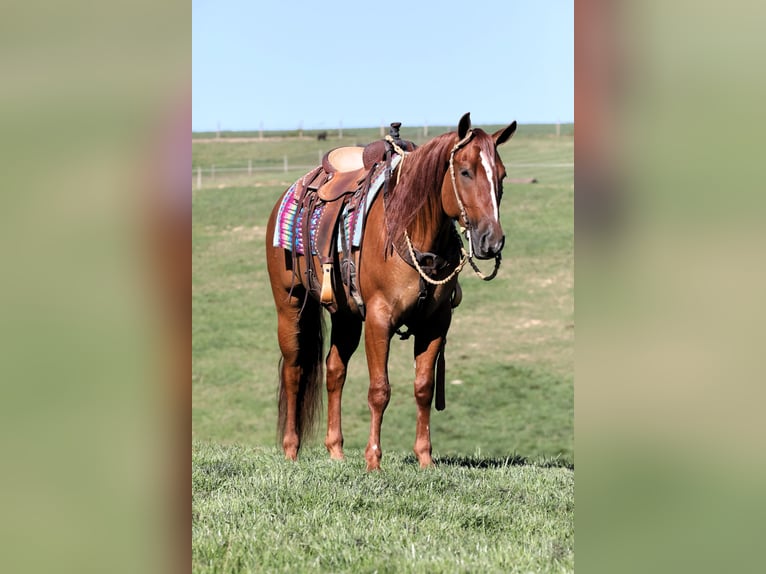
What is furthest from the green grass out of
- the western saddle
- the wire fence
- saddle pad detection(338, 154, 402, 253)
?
the wire fence

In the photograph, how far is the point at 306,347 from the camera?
785 centimetres

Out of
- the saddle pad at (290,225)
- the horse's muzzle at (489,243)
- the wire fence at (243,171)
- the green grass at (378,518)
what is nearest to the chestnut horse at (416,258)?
the horse's muzzle at (489,243)

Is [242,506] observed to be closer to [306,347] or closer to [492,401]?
[306,347]

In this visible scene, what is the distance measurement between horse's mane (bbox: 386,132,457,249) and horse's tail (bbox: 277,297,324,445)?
1738 millimetres

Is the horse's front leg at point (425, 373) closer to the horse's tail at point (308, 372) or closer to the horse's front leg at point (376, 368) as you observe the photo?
the horse's front leg at point (376, 368)

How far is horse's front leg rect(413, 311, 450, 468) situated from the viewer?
6641mm

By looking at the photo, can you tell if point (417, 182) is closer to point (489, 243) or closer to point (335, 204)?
point (489, 243)

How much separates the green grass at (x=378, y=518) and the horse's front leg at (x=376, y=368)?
0.17 meters

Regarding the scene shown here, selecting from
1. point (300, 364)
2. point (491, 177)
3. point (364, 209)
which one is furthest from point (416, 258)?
point (300, 364)

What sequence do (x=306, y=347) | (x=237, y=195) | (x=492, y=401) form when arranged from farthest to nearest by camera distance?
(x=237, y=195), (x=492, y=401), (x=306, y=347)

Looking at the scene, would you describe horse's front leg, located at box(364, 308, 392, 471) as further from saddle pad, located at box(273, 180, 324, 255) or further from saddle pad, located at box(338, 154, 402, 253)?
saddle pad, located at box(273, 180, 324, 255)

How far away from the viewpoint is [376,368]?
6496mm
